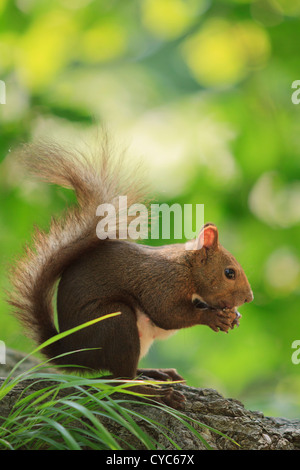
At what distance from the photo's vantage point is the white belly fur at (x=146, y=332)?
1.32m

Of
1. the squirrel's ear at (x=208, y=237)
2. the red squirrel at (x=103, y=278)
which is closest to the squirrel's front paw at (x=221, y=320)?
the red squirrel at (x=103, y=278)

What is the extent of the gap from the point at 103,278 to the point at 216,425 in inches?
15.0

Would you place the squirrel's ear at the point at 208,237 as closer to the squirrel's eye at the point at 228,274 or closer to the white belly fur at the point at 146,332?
the squirrel's eye at the point at 228,274

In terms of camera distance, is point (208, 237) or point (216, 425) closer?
point (216, 425)

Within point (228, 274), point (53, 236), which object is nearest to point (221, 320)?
point (228, 274)

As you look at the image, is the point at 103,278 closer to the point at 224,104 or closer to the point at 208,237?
the point at 208,237

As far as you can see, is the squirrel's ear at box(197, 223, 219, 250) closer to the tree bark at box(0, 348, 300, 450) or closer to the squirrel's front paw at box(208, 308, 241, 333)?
the squirrel's front paw at box(208, 308, 241, 333)

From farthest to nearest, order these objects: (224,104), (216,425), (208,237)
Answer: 1. (224,104)
2. (208,237)
3. (216,425)

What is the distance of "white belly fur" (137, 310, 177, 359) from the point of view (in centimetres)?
132

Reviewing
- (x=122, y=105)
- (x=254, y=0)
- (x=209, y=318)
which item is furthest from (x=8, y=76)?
(x=209, y=318)

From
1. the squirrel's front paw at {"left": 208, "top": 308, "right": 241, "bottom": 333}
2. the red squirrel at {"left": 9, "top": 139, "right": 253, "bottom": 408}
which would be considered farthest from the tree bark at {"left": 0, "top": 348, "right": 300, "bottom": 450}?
the squirrel's front paw at {"left": 208, "top": 308, "right": 241, "bottom": 333}

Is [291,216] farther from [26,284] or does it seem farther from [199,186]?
[26,284]

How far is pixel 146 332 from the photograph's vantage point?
4.40ft

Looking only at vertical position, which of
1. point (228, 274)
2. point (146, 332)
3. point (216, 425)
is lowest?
point (216, 425)
